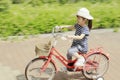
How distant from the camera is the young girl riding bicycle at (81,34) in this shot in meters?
6.32

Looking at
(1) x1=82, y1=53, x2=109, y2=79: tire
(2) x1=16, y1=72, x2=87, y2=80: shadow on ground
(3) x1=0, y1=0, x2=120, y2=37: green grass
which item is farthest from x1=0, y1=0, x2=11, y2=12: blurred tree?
(1) x1=82, y1=53, x2=109, y2=79: tire

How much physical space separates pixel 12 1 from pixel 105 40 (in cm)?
352

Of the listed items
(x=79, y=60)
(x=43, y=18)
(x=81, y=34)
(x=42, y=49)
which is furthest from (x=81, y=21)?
(x=43, y=18)

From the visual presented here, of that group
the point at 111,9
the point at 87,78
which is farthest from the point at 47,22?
the point at 87,78

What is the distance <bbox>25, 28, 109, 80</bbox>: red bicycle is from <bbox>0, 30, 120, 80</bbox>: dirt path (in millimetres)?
320

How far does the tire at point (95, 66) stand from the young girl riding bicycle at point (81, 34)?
0.22m

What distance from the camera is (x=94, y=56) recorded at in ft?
22.1

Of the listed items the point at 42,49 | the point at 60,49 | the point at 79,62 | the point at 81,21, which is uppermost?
the point at 81,21

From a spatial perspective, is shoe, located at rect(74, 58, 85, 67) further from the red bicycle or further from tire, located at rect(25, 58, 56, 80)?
tire, located at rect(25, 58, 56, 80)

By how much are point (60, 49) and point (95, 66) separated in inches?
77.2

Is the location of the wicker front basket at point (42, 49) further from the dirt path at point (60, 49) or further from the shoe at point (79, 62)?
the dirt path at point (60, 49)

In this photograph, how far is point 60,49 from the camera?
8.67 meters

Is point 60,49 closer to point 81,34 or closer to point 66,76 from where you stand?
point 66,76

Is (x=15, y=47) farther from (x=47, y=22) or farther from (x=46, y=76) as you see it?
(x=46, y=76)
